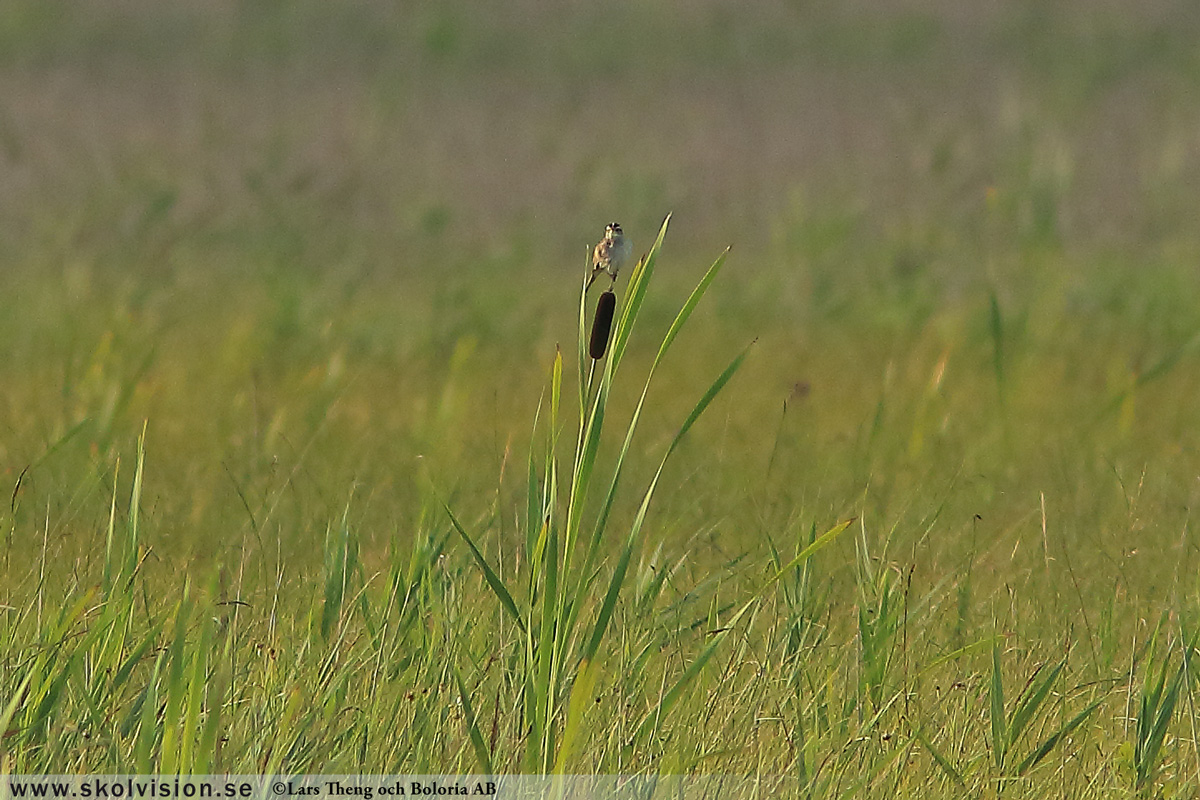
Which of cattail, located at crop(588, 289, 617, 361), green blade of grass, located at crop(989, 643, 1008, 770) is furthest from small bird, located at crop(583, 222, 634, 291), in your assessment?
green blade of grass, located at crop(989, 643, 1008, 770)

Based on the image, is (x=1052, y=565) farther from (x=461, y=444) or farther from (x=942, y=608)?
(x=461, y=444)

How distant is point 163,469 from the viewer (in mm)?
2578

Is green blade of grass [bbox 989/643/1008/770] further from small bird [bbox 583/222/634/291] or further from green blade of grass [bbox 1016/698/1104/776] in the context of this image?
small bird [bbox 583/222/634/291]

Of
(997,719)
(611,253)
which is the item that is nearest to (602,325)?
(611,253)

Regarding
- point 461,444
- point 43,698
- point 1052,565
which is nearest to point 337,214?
point 461,444

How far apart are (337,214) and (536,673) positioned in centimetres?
414

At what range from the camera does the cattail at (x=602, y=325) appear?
1.19 m

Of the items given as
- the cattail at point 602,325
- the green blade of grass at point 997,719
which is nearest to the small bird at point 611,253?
the cattail at point 602,325

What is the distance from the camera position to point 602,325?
46.9 inches

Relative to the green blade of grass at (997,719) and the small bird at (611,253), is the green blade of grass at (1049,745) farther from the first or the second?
the small bird at (611,253)

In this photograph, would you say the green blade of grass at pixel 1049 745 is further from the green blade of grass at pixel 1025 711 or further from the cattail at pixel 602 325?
the cattail at pixel 602 325

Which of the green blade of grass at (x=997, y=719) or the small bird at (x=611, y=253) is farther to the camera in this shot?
the green blade of grass at (x=997, y=719)

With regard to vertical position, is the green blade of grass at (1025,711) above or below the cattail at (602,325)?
below

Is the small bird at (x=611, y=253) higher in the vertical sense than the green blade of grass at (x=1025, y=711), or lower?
higher
